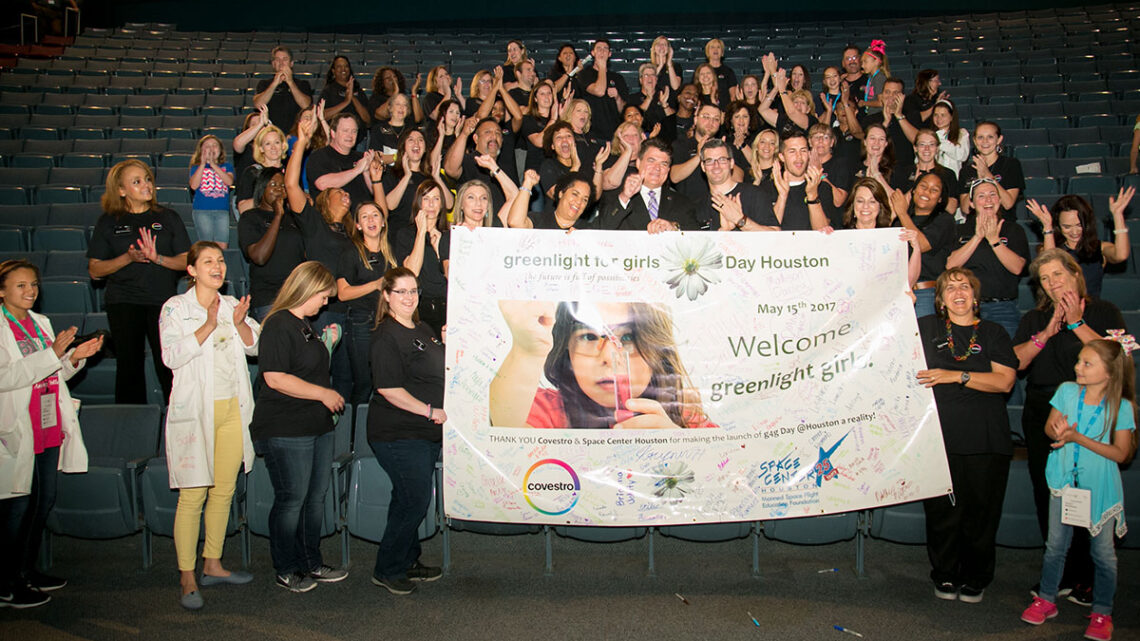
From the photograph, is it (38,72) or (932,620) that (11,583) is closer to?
(932,620)

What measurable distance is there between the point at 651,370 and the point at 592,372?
1.06 feet

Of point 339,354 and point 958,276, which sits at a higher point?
point 958,276

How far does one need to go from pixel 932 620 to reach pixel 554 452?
2.09 m

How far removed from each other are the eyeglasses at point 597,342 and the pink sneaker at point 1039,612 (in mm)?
2350

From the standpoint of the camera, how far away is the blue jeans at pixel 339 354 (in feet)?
16.7

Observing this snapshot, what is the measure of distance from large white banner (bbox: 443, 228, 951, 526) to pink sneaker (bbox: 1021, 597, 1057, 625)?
68 centimetres

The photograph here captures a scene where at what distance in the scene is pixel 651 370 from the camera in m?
4.13

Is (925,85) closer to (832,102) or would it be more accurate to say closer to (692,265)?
(832,102)

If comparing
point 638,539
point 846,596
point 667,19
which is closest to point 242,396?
point 638,539

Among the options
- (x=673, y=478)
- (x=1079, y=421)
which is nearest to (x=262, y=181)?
(x=673, y=478)

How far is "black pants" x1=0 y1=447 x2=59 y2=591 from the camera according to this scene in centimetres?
396

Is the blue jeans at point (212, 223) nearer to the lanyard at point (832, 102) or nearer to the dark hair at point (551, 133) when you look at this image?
the dark hair at point (551, 133)

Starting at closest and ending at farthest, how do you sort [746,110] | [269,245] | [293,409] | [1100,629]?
[1100,629], [293,409], [269,245], [746,110]

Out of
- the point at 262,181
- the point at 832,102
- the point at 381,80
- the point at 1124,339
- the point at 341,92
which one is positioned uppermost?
the point at 381,80
